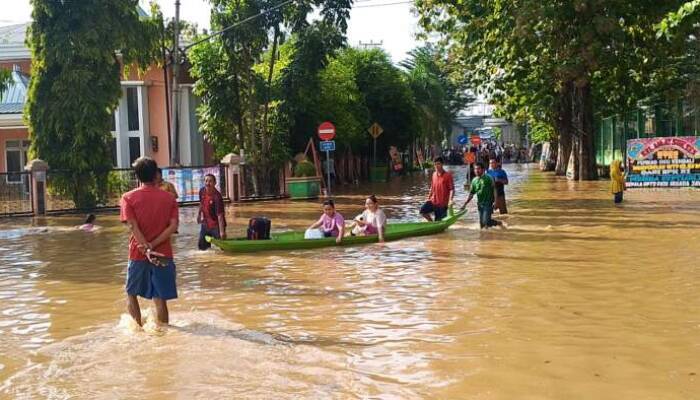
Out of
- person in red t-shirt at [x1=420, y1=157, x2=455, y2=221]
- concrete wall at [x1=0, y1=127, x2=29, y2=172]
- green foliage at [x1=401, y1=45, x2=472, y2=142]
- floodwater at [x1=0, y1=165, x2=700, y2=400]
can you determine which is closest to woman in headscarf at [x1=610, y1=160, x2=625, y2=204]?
floodwater at [x1=0, y1=165, x2=700, y2=400]

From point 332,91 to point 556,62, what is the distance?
10.8 meters

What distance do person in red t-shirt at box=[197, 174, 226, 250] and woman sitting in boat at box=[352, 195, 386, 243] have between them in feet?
8.37

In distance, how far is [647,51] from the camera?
29672 millimetres

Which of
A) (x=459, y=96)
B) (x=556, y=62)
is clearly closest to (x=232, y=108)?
(x=556, y=62)

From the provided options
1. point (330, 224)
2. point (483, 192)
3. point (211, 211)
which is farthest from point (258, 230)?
point (483, 192)

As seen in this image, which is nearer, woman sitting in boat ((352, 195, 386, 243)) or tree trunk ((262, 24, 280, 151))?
woman sitting in boat ((352, 195, 386, 243))

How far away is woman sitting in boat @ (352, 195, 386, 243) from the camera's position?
1550 cm

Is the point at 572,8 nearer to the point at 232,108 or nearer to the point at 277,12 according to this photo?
the point at 277,12

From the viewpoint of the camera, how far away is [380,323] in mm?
8555

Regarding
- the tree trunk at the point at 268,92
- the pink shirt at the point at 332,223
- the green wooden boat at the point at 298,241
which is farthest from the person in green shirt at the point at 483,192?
the tree trunk at the point at 268,92

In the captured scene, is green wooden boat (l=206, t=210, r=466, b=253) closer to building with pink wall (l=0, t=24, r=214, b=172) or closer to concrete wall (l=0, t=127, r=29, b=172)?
building with pink wall (l=0, t=24, r=214, b=172)

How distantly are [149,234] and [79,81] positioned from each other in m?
20.2

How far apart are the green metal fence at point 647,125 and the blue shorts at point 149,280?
27.8 m

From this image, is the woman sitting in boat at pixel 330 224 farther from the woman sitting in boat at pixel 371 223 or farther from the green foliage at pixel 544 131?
the green foliage at pixel 544 131
